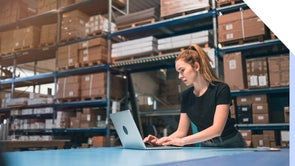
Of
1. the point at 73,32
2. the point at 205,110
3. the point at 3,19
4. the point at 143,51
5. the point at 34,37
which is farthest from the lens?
the point at 3,19

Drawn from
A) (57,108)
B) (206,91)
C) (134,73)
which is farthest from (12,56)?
(206,91)

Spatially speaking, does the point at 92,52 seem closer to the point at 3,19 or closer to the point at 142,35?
the point at 142,35

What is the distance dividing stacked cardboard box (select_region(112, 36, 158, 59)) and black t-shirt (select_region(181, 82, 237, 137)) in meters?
3.17

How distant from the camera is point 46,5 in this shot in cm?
791

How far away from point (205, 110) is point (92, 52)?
173 inches

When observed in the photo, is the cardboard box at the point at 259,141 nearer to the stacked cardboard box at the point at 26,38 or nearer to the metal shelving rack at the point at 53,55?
the metal shelving rack at the point at 53,55

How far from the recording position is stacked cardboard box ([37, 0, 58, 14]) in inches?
305

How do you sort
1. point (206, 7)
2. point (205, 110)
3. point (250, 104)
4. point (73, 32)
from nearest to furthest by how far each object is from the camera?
point (205, 110) < point (250, 104) < point (206, 7) < point (73, 32)

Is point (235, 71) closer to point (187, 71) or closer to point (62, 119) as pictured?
point (187, 71)

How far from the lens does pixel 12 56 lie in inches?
331

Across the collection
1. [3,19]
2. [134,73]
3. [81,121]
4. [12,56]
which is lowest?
[81,121]

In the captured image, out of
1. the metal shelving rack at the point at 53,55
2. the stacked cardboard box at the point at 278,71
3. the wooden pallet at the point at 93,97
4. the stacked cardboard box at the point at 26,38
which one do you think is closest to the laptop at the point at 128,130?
the stacked cardboard box at the point at 278,71

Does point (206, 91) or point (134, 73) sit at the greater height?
point (134, 73)

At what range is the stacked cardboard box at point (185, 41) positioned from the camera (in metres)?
5.43
